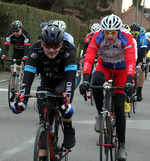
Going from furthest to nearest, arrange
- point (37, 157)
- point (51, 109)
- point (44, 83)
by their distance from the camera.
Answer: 1. point (44, 83)
2. point (51, 109)
3. point (37, 157)

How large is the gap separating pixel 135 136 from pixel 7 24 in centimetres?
1388

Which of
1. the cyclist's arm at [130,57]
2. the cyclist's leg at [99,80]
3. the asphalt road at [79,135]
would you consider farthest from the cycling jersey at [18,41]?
the cyclist's arm at [130,57]

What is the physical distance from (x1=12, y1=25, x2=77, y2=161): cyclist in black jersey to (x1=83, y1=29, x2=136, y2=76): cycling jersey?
67 cm

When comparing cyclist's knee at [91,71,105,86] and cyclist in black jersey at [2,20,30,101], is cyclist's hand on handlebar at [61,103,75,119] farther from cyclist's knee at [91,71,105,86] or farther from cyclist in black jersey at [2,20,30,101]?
cyclist in black jersey at [2,20,30,101]

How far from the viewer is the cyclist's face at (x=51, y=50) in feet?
15.6

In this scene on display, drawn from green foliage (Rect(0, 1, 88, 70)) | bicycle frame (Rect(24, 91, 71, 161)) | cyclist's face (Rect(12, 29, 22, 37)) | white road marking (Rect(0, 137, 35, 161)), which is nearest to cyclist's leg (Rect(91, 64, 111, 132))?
bicycle frame (Rect(24, 91, 71, 161))

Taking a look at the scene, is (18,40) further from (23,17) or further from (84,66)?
(23,17)

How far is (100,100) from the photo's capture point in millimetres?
5988

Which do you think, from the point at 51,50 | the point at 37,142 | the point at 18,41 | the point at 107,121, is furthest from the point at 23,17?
the point at 37,142

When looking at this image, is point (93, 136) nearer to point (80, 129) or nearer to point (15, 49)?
point (80, 129)

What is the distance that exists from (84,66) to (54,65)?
83 cm

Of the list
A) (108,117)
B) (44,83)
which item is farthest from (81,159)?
(44,83)

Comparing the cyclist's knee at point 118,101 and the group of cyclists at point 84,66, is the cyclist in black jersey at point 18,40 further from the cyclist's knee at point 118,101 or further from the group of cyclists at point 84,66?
the cyclist's knee at point 118,101

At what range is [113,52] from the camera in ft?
19.5
